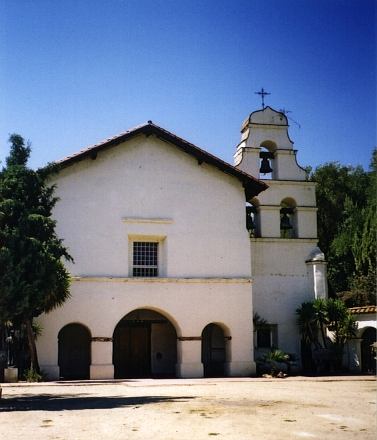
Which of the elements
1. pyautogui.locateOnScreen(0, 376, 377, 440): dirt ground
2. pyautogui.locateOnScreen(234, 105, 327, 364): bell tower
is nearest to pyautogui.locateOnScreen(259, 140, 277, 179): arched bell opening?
pyautogui.locateOnScreen(234, 105, 327, 364): bell tower

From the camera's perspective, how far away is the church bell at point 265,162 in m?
26.1

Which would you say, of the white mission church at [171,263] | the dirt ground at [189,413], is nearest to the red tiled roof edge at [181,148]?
the white mission church at [171,263]

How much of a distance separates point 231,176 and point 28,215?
11.6 meters

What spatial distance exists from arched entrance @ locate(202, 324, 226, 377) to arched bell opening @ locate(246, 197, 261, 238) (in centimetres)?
453

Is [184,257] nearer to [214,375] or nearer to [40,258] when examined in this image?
[214,375]

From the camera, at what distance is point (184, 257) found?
74.8ft

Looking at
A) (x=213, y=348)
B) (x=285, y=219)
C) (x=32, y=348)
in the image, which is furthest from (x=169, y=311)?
(x=285, y=219)

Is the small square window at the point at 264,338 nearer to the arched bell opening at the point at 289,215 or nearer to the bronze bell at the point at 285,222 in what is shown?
the arched bell opening at the point at 289,215

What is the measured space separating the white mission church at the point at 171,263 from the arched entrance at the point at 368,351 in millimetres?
2433

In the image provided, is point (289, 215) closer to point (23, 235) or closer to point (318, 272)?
point (318, 272)

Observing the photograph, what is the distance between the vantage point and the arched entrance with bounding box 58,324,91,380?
2309 cm

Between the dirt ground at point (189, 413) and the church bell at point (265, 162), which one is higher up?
the church bell at point (265, 162)

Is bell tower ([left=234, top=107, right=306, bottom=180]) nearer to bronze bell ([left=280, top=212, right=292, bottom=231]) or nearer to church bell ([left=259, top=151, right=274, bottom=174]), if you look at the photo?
church bell ([left=259, top=151, right=274, bottom=174])

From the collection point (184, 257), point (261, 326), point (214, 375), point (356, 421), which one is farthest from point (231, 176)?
point (356, 421)
